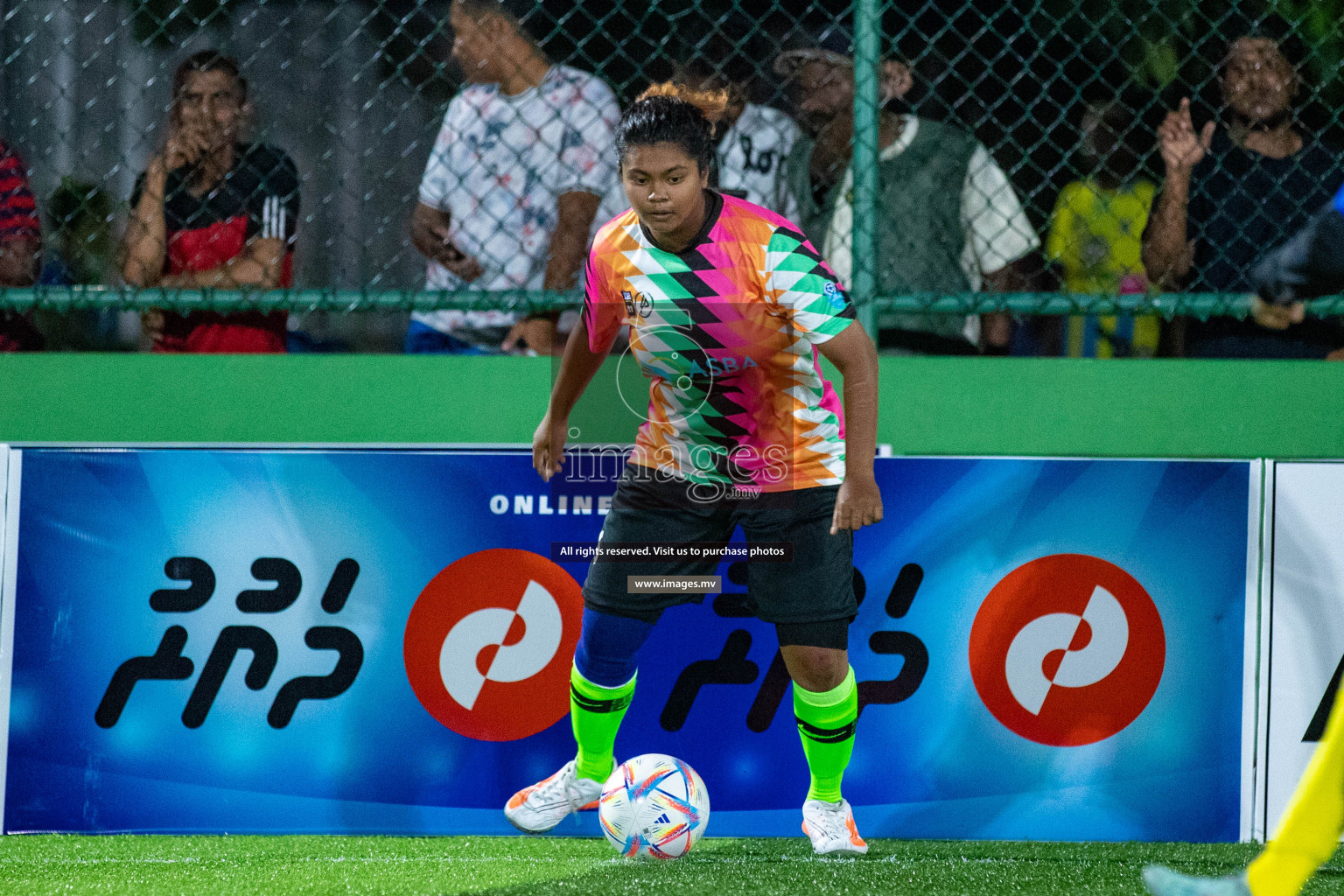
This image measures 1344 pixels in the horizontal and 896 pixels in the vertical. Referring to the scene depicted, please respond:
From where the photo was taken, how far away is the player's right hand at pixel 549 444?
121 inches

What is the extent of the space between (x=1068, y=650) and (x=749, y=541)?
92 cm

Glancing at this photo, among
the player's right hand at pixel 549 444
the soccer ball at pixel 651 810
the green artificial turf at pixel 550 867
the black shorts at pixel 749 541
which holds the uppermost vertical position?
the player's right hand at pixel 549 444

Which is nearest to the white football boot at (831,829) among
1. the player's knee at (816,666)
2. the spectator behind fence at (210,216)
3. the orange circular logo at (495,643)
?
the player's knee at (816,666)

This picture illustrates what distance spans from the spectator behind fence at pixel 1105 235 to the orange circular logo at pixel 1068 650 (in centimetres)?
75

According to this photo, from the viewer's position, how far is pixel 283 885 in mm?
2729

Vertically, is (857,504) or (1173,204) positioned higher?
(1173,204)

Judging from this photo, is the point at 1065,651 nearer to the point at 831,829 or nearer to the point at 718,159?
the point at 831,829

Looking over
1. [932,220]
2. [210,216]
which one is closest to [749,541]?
[932,220]

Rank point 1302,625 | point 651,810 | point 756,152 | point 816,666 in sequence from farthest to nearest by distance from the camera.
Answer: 1. point 756,152
2. point 1302,625
3. point 816,666
4. point 651,810

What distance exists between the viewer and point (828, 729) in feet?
9.60

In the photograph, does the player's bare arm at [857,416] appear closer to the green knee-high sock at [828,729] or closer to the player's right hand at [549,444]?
the green knee-high sock at [828,729]

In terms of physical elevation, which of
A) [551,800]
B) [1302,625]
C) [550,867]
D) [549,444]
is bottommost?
[550,867]

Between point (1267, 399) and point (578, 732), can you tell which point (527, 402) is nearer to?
point (578, 732)

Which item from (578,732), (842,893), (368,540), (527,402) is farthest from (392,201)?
(842,893)
